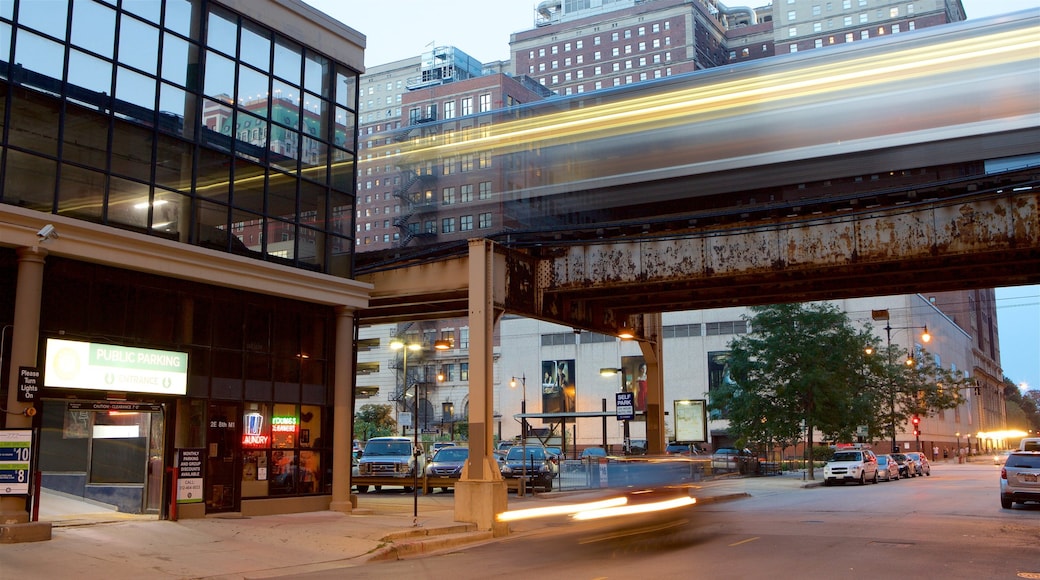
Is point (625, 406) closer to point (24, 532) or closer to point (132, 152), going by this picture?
point (132, 152)

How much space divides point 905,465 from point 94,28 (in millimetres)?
47961

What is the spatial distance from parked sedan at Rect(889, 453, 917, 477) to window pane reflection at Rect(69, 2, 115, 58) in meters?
45.4

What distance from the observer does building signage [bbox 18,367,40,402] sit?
655 inches

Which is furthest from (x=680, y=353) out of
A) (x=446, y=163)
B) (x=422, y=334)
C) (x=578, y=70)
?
(x=578, y=70)

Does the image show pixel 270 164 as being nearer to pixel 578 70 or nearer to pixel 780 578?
pixel 780 578

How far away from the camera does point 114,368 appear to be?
19156 millimetres

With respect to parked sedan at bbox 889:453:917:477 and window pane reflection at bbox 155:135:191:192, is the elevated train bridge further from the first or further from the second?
parked sedan at bbox 889:453:917:477

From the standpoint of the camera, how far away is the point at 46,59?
59.8 feet

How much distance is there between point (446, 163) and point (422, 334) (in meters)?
86.0

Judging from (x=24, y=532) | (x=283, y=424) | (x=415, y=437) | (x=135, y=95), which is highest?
(x=135, y=95)

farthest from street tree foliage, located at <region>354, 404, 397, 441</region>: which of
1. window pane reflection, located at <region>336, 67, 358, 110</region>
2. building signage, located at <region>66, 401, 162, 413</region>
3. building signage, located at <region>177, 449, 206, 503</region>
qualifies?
building signage, located at <region>66, 401, 162, 413</region>

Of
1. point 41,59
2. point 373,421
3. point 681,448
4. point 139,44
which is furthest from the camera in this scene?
point 373,421

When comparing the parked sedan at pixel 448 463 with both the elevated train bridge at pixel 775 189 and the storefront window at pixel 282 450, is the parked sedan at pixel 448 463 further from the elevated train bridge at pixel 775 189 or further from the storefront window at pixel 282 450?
the elevated train bridge at pixel 775 189

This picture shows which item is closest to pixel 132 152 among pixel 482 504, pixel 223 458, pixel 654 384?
pixel 223 458
